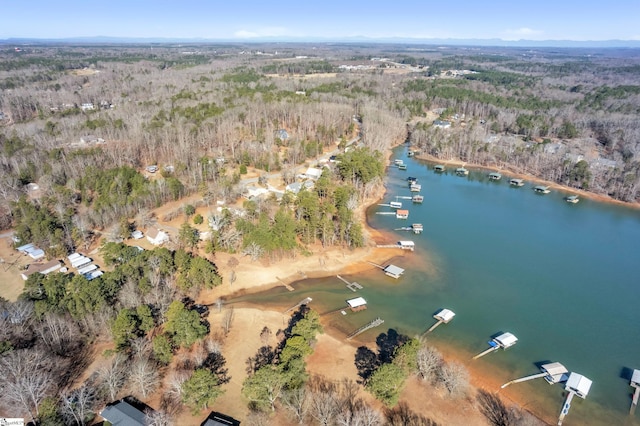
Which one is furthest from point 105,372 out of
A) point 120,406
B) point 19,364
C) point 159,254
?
point 159,254

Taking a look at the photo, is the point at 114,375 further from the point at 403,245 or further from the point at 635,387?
the point at 635,387

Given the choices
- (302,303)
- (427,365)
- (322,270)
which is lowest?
(302,303)

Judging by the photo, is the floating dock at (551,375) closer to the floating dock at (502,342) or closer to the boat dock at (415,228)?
the floating dock at (502,342)

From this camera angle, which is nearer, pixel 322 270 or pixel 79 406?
pixel 79 406

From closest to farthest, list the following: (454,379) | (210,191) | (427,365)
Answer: (454,379)
(427,365)
(210,191)

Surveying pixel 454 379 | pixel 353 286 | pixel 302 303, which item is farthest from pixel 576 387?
pixel 302 303

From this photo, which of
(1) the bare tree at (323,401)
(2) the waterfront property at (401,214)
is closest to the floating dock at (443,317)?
(1) the bare tree at (323,401)

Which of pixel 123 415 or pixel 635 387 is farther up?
pixel 123 415
